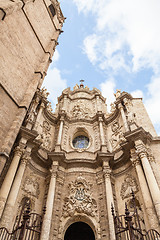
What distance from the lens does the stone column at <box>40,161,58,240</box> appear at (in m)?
9.34

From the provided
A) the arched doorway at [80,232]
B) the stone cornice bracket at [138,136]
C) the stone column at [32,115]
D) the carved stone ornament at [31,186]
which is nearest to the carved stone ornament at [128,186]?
the stone cornice bracket at [138,136]

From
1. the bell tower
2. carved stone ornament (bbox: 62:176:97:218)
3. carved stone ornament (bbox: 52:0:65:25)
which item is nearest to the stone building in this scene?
carved stone ornament (bbox: 62:176:97:218)

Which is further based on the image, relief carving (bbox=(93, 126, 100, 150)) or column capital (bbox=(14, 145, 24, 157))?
relief carving (bbox=(93, 126, 100, 150))

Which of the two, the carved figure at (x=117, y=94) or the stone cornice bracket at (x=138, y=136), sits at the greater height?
the carved figure at (x=117, y=94)

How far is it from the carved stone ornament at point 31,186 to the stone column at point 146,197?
593 cm

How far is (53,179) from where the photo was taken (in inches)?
456

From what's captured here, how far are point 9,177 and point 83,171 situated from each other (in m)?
4.99

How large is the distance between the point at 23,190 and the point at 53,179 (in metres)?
1.84

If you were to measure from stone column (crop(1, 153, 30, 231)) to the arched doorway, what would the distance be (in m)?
6.06

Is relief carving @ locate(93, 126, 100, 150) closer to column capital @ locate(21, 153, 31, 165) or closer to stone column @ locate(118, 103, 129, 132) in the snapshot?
stone column @ locate(118, 103, 129, 132)

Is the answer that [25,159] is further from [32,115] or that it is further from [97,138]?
[97,138]

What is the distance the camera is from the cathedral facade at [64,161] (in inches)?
373

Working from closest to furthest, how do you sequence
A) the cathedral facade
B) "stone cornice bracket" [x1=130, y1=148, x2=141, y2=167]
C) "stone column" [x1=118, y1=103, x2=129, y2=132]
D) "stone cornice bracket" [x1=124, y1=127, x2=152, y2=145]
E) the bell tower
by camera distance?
the cathedral facade < the bell tower < "stone cornice bracket" [x1=130, y1=148, x2=141, y2=167] < "stone cornice bracket" [x1=124, y1=127, x2=152, y2=145] < "stone column" [x1=118, y1=103, x2=129, y2=132]

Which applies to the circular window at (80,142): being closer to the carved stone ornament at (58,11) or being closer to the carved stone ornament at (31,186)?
the carved stone ornament at (31,186)
